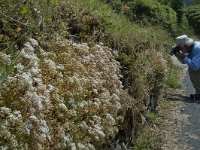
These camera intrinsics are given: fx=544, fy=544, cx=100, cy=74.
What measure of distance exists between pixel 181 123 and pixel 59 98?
554 cm

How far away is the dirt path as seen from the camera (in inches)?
302

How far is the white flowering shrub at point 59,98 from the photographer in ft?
10.1

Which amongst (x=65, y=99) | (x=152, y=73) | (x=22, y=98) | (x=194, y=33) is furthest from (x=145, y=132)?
(x=194, y=33)

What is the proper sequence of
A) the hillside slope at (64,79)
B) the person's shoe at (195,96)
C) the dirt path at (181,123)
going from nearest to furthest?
the hillside slope at (64,79) → the dirt path at (181,123) → the person's shoe at (195,96)

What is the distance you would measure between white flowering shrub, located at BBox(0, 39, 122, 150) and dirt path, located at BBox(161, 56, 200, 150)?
2.63 meters

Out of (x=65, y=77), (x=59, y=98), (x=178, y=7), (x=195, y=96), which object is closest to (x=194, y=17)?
(x=178, y=7)

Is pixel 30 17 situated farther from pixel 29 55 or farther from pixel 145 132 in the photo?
pixel 145 132

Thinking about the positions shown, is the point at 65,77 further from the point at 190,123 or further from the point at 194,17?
the point at 194,17

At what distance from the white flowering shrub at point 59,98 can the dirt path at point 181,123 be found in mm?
2627

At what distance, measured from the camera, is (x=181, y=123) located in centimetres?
902

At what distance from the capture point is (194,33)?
31.3 meters

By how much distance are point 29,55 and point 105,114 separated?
102 cm

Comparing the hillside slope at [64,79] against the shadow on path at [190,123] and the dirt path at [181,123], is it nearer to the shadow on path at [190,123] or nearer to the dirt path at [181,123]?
the dirt path at [181,123]

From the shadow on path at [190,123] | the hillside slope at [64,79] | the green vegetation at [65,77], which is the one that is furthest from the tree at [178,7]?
the hillside slope at [64,79]
